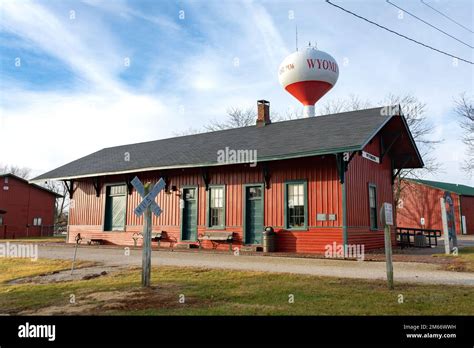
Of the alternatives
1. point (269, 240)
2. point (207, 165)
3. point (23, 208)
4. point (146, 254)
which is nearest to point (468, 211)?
point (269, 240)

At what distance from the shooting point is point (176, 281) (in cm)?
913

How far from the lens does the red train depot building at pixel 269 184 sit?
15188 mm

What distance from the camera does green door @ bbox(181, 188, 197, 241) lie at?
18.6 m

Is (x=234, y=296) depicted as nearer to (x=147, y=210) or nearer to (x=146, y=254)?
(x=146, y=254)

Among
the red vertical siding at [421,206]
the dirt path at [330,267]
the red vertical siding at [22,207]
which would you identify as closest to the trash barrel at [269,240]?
the dirt path at [330,267]

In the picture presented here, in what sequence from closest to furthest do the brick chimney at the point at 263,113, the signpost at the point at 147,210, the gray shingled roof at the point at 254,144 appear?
the signpost at the point at 147,210 < the gray shingled roof at the point at 254,144 < the brick chimney at the point at 263,113

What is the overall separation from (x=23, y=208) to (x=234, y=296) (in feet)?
113

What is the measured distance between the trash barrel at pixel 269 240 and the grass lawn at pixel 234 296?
5772 millimetres

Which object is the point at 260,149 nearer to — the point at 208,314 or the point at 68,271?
the point at 68,271

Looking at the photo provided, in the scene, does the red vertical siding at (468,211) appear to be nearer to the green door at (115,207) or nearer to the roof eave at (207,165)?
the roof eave at (207,165)

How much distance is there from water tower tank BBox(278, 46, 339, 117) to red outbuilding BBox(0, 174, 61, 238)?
2295 centimetres

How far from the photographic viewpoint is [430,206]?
3962 centimetres
